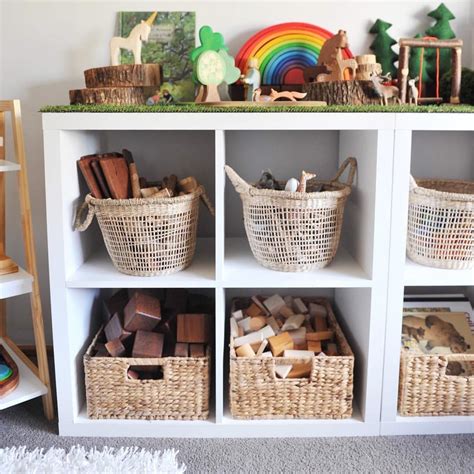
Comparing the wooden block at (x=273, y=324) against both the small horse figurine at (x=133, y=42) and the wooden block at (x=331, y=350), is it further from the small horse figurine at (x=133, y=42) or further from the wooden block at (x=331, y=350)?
the small horse figurine at (x=133, y=42)

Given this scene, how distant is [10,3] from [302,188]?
112 centimetres

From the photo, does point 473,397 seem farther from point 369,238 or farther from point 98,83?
point 98,83

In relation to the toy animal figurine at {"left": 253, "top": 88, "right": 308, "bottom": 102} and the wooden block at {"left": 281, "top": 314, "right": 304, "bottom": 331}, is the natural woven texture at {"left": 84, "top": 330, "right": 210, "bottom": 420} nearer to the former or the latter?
the wooden block at {"left": 281, "top": 314, "right": 304, "bottom": 331}

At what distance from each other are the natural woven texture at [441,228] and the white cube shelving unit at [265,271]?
48 millimetres

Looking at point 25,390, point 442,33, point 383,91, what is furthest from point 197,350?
point 442,33

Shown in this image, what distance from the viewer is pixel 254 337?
1.62 metres

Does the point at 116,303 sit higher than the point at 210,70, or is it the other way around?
the point at 210,70

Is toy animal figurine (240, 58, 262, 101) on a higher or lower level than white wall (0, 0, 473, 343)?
lower

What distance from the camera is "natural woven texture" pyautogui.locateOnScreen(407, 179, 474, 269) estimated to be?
1.46 m

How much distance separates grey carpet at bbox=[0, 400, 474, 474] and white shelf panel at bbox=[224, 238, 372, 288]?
16.8 inches

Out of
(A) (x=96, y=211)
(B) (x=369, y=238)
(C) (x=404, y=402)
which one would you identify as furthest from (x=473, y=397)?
(A) (x=96, y=211)

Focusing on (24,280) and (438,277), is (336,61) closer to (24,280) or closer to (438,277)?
(438,277)

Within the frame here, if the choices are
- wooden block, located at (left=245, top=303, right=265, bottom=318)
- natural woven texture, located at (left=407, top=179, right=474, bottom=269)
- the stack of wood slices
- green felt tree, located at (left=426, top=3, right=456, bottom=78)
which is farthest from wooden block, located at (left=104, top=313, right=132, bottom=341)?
green felt tree, located at (left=426, top=3, right=456, bottom=78)

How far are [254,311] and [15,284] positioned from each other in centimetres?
71
